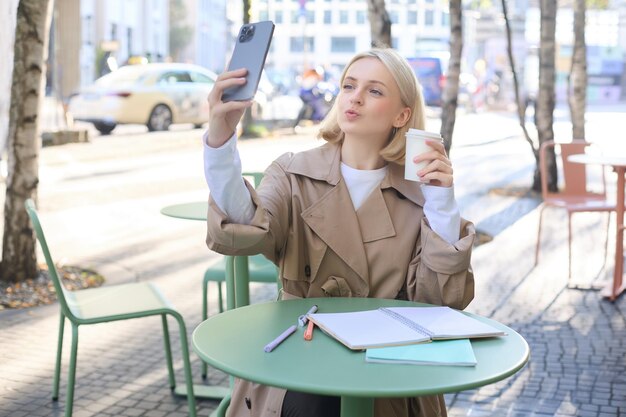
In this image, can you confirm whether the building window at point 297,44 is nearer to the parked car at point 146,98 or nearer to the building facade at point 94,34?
the building facade at point 94,34

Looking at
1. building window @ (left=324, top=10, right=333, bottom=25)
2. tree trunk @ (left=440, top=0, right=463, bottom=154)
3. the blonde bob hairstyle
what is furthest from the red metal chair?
building window @ (left=324, top=10, right=333, bottom=25)

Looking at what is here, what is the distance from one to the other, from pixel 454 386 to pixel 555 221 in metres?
9.12

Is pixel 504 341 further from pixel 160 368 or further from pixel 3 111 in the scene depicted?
pixel 3 111

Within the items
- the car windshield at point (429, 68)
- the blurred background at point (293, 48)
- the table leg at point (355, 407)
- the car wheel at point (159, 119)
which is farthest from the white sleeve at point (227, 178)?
the car windshield at point (429, 68)

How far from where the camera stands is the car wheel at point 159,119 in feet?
70.6

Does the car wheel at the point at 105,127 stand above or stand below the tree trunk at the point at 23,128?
below

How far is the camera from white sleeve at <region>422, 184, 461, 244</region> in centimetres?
278

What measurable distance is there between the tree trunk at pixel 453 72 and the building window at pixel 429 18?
106 metres

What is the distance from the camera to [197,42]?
78938mm

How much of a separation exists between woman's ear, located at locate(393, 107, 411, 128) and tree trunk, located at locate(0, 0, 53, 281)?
4137 millimetres

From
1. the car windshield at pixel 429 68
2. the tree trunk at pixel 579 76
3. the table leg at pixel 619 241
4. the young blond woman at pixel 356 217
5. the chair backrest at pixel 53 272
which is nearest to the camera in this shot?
the young blond woman at pixel 356 217

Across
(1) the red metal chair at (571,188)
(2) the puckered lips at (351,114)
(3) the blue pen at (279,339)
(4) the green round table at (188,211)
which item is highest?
(2) the puckered lips at (351,114)

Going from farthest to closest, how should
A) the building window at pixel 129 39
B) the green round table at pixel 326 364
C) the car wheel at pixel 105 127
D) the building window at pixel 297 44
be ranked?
1. the building window at pixel 297 44
2. the building window at pixel 129 39
3. the car wheel at pixel 105 127
4. the green round table at pixel 326 364

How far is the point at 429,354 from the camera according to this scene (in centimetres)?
222
